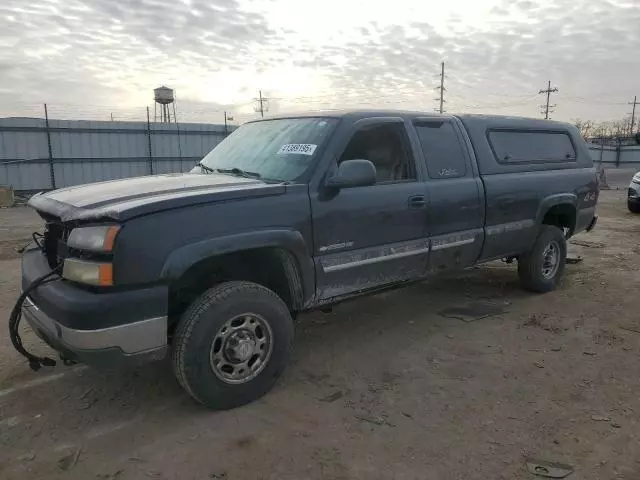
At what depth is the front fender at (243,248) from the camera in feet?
9.61

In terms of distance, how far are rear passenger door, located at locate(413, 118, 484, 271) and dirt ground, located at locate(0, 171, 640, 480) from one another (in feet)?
2.45

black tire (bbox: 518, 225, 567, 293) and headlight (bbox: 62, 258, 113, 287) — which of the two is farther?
black tire (bbox: 518, 225, 567, 293)

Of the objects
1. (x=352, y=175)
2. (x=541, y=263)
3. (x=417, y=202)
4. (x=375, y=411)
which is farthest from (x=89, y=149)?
(x=375, y=411)

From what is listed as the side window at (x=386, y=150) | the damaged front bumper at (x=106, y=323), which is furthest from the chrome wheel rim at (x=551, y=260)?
the damaged front bumper at (x=106, y=323)

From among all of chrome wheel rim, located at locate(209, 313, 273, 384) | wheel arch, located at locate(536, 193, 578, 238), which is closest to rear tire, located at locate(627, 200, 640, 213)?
wheel arch, located at locate(536, 193, 578, 238)

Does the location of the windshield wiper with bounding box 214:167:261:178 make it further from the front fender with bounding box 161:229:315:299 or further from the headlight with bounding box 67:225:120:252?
the headlight with bounding box 67:225:120:252

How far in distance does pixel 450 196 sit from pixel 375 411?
2.05m

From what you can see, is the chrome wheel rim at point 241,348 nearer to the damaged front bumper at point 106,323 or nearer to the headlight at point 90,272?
the damaged front bumper at point 106,323

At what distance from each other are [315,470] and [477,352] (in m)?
2.03

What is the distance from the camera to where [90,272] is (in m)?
2.80

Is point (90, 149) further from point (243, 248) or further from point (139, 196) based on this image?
point (243, 248)

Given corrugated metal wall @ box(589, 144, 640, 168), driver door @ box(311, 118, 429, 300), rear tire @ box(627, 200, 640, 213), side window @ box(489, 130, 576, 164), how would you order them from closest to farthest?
driver door @ box(311, 118, 429, 300)
side window @ box(489, 130, 576, 164)
rear tire @ box(627, 200, 640, 213)
corrugated metal wall @ box(589, 144, 640, 168)

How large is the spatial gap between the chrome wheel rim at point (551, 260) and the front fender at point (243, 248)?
3.38 metres

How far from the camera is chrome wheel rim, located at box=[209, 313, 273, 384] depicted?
3201mm
